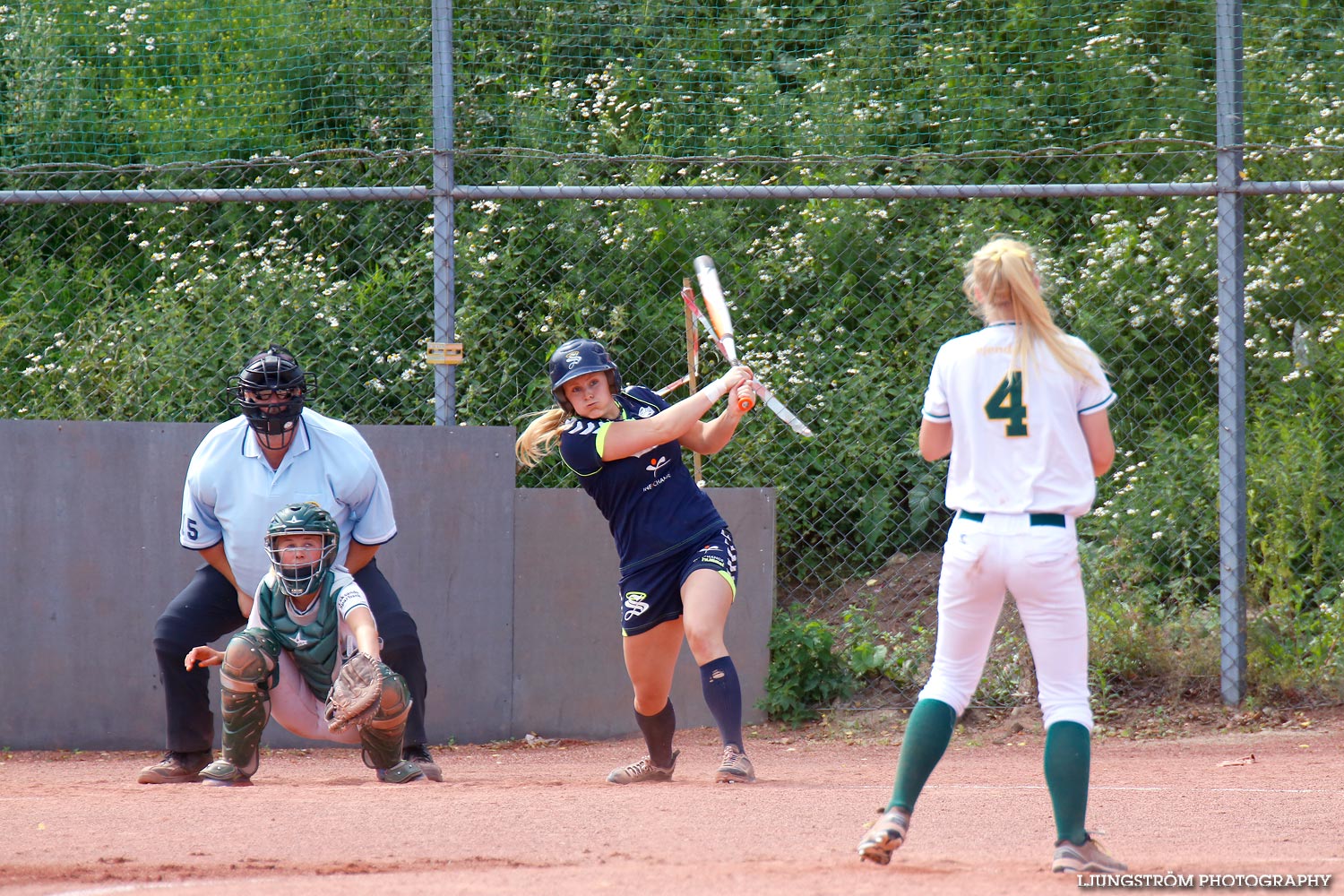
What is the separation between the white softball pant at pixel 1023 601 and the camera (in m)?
3.20

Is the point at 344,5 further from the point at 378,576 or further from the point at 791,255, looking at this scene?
the point at 378,576

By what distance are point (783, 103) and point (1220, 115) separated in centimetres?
256

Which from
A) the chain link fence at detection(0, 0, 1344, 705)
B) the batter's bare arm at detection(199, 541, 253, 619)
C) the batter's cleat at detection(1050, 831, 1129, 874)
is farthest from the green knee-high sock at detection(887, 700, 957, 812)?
the chain link fence at detection(0, 0, 1344, 705)

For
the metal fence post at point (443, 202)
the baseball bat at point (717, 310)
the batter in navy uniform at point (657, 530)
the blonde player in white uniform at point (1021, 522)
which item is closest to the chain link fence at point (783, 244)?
the metal fence post at point (443, 202)

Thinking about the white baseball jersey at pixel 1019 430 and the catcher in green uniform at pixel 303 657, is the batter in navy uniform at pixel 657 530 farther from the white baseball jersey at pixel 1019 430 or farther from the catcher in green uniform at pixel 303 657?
the white baseball jersey at pixel 1019 430

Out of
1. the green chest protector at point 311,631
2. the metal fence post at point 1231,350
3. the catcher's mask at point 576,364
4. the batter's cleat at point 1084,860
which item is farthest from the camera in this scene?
the metal fence post at point 1231,350

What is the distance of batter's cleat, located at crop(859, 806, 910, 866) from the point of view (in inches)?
126

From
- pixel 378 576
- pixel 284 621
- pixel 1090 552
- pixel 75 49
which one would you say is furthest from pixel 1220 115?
pixel 75 49

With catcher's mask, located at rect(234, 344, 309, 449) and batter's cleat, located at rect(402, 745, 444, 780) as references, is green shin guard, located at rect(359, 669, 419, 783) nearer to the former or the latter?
batter's cleat, located at rect(402, 745, 444, 780)

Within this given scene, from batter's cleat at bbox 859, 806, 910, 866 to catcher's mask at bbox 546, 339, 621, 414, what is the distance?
7.31ft

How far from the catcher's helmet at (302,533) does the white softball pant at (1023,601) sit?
240 centimetres

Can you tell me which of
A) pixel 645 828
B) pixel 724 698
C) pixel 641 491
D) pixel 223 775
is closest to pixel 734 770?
pixel 724 698

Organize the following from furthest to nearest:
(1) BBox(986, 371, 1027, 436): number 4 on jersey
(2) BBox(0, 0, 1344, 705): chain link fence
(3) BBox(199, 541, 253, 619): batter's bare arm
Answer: (2) BBox(0, 0, 1344, 705): chain link fence, (3) BBox(199, 541, 253, 619): batter's bare arm, (1) BBox(986, 371, 1027, 436): number 4 on jersey

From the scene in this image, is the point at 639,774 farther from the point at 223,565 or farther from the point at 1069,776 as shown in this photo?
the point at 1069,776
